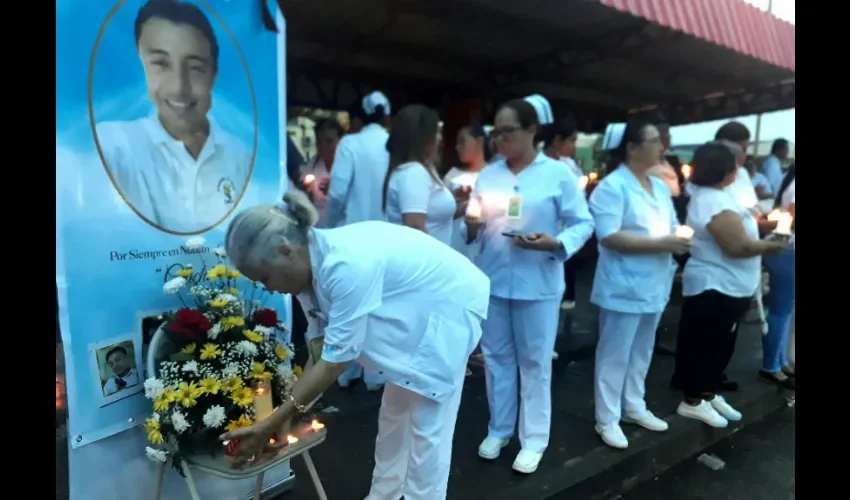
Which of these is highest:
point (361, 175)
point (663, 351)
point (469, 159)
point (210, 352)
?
point (469, 159)

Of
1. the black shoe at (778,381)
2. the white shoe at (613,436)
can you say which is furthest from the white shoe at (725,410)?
the white shoe at (613,436)

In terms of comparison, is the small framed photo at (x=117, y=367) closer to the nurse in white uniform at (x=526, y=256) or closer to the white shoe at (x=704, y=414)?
the nurse in white uniform at (x=526, y=256)

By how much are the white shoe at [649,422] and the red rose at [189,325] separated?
272 cm

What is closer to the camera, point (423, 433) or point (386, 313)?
point (386, 313)

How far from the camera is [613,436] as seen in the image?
3266 millimetres

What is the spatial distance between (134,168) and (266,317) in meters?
0.72

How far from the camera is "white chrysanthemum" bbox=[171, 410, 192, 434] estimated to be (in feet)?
6.16

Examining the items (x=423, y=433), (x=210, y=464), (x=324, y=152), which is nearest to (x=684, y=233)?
(x=423, y=433)

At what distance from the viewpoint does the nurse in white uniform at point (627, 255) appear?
125 inches

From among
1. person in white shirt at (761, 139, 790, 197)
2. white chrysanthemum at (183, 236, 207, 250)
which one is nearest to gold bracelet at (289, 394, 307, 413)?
white chrysanthemum at (183, 236, 207, 250)

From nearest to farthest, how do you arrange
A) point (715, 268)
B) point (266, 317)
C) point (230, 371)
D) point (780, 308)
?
point (230, 371) → point (266, 317) → point (715, 268) → point (780, 308)

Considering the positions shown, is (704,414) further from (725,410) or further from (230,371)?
(230,371)
